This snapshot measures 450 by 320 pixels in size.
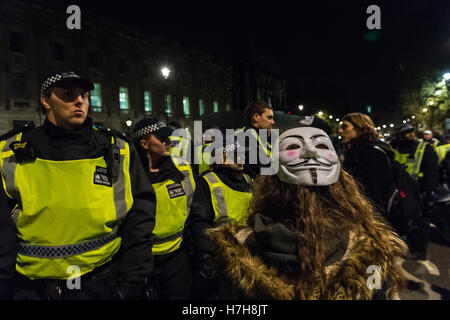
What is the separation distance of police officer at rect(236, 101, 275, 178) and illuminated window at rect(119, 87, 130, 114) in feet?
92.1

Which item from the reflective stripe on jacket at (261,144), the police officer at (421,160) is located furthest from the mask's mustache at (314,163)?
the police officer at (421,160)

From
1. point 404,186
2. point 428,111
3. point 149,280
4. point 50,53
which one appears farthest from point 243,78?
point 428,111

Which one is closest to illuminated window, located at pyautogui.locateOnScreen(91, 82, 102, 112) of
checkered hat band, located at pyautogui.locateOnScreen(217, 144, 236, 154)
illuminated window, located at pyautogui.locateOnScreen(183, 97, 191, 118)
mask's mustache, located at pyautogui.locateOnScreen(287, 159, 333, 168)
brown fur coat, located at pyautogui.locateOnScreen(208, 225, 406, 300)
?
illuminated window, located at pyautogui.locateOnScreen(183, 97, 191, 118)

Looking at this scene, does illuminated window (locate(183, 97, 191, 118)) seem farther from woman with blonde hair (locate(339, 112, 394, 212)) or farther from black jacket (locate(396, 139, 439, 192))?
woman with blonde hair (locate(339, 112, 394, 212))

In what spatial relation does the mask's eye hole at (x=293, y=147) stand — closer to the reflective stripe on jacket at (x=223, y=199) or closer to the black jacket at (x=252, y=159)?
the reflective stripe on jacket at (x=223, y=199)

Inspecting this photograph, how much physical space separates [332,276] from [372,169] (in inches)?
87.0

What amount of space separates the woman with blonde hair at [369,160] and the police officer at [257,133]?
0.96m

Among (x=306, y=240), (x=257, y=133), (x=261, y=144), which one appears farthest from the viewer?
(x=257, y=133)

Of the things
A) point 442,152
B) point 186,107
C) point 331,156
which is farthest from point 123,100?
point 331,156

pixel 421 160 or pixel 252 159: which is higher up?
pixel 252 159

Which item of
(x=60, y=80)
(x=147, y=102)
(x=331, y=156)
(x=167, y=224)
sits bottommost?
(x=167, y=224)

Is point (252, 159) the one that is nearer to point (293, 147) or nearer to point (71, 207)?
point (293, 147)

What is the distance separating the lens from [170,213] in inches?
109

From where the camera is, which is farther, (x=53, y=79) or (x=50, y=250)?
(x=53, y=79)
